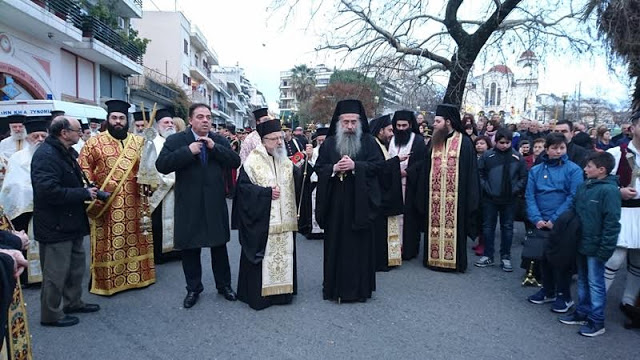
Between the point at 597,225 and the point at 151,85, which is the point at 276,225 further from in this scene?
the point at 151,85

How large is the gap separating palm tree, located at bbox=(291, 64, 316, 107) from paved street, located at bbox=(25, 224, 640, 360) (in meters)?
53.9

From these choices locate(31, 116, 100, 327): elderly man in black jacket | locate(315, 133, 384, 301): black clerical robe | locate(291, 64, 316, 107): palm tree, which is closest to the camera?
locate(31, 116, 100, 327): elderly man in black jacket

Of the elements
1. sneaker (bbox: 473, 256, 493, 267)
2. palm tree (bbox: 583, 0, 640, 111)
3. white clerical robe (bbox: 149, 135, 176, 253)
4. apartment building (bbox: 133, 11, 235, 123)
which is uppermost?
apartment building (bbox: 133, 11, 235, 123)

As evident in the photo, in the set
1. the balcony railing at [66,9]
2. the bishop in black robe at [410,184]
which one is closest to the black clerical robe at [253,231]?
the bishop in black robe at [410,184]

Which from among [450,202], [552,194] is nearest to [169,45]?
[450,202]

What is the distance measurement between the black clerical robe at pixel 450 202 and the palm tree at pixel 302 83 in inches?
2061

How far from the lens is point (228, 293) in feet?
16.0

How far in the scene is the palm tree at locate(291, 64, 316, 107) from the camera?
191 ft

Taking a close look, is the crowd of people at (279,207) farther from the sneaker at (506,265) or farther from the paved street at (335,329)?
the paved street at (335,329)

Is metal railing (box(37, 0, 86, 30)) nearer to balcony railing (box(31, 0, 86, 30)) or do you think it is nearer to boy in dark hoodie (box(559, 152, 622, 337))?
balcony railing (box(31, 0, 86, 30))

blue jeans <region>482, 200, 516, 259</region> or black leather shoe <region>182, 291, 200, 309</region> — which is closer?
black leather shoe <region>182, 291, 200, 309</region>

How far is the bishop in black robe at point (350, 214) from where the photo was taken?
188 inches

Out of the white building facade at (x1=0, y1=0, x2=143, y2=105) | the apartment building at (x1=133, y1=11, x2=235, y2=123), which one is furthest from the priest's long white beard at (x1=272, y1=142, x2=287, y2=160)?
the apartment building at (x1=133, y1=11, x2=235, y2=123)

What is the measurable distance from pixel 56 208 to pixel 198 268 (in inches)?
58.0
